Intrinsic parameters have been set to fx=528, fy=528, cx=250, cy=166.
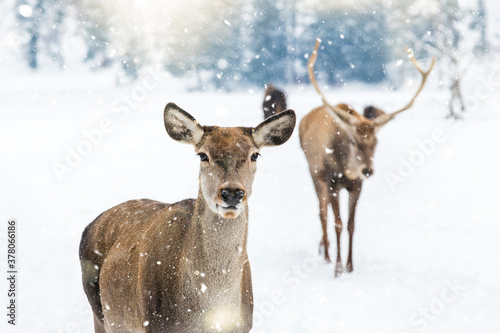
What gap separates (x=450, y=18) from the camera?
765 inches

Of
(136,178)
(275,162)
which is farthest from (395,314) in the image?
(275,162)

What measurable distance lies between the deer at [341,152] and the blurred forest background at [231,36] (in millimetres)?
16053

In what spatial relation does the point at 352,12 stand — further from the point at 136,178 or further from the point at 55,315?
the point at 55,315

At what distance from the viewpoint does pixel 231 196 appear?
2.83 meters

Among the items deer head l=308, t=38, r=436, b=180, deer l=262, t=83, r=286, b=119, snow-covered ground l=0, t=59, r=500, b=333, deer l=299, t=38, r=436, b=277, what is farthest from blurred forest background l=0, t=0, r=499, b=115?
deer head l=308, t=38, r=436, b=180

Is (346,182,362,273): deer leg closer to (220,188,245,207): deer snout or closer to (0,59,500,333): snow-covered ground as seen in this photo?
(0,59,500,333): snow-covered ground

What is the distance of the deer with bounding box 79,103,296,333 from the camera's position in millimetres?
3021

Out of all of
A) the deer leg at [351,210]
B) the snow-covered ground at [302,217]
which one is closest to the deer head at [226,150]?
the snow-covered ground at [302,217]

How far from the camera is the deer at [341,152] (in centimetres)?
632

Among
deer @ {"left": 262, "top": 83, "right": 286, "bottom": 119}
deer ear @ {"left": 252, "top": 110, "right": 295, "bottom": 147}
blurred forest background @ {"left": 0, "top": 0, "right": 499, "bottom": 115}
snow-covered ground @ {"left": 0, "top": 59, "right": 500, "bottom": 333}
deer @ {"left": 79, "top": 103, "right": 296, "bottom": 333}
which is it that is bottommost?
snow-covered ground @ {"left": 0, "top": 59, "right": 500, "bottom": 333}

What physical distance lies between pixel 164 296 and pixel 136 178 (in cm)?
836

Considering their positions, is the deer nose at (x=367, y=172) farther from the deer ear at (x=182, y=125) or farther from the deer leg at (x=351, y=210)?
the deer ear at (x=182, y=125)

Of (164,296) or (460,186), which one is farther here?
A: (460,186)

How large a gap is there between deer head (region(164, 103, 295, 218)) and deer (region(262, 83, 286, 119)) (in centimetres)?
603
